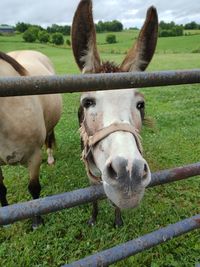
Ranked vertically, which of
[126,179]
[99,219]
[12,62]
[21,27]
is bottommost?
[21,27]

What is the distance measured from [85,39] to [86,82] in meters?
0.99

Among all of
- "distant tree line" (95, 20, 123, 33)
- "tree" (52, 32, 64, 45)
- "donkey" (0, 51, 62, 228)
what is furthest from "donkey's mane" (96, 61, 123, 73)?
"distant tree line" (95, 20, 123, 33)

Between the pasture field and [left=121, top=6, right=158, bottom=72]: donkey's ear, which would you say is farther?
the pasture field

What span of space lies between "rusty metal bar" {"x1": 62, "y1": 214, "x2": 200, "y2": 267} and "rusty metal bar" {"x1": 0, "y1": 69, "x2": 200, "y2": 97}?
103 cm

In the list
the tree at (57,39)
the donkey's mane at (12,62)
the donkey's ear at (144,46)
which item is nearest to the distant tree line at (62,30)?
the tree at (57,39)

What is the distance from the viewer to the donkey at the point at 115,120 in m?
1.69

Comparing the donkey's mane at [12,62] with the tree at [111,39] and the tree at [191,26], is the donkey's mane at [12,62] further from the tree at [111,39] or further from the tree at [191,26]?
the tree at [191,26]

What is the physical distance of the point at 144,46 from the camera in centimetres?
247

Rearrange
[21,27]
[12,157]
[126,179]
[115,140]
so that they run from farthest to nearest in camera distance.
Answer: [21,27], [12,157], [115,140], [126,179]

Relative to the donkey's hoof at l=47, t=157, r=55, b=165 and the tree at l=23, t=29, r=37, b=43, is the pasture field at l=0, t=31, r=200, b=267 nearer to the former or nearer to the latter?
the donkey's hoof at l=47, t=157, r=55, b=165

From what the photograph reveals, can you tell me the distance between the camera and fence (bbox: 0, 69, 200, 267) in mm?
1431

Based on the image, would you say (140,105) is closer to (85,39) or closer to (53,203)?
(85,39)

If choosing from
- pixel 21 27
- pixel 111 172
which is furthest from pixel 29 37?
pixel 111 172

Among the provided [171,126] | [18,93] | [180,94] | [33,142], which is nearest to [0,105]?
[33,142]
